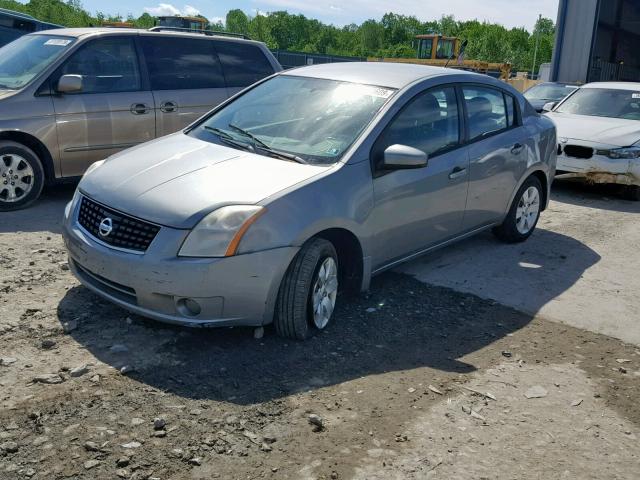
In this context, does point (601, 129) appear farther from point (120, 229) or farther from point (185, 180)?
point (120, 229)

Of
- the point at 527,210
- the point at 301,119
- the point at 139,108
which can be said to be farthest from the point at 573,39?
the point at 301,119

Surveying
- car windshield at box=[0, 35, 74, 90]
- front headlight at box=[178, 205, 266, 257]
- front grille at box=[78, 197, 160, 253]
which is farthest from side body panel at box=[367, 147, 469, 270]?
car windshield at box=[0, 35, 74, 90]

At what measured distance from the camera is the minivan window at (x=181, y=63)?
7.77 metres

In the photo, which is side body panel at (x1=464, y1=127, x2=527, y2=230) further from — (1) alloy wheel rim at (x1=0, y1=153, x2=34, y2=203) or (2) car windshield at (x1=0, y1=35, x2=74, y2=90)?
(2) car windshield at (x1=0, y1=35, x2=74, y2=90)

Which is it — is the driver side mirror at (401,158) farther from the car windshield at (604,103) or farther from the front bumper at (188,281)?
the car windshield at (604,103)

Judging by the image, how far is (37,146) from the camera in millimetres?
6992

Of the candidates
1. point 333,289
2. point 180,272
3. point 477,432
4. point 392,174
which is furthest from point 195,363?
point 392,174

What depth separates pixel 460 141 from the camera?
5.57 m

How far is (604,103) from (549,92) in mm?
4971

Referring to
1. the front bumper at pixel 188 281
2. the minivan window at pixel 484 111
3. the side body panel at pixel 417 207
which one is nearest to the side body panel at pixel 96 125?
the front bumper at pixel 188 281

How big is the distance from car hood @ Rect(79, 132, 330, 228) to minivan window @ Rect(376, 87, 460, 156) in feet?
2.52

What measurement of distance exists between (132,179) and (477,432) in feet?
8.39

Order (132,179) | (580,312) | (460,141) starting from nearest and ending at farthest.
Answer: (132,179), (580,312), (460,141)

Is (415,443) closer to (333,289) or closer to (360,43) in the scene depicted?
(333,289)
